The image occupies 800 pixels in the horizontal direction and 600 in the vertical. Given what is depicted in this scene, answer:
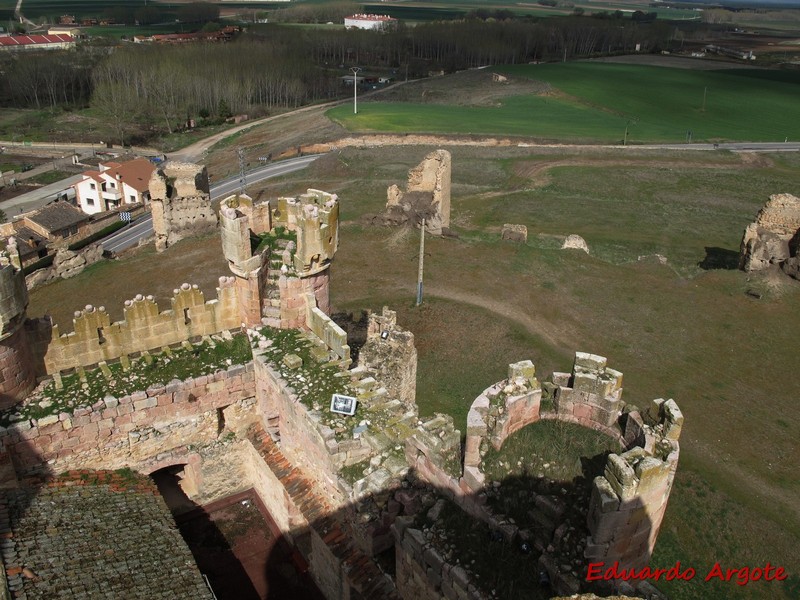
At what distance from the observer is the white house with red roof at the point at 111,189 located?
78375mm

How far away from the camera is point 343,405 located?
16.8 meters

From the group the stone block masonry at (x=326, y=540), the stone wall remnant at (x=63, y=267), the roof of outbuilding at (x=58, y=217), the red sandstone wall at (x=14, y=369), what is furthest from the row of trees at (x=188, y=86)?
the stone block masonry at (x=326, y=540)

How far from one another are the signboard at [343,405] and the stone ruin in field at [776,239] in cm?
3249

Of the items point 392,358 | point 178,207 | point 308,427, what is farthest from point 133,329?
point 178,207

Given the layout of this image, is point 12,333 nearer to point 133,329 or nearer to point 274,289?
point 133,329

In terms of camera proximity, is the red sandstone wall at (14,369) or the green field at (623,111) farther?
the green field at (623,111)

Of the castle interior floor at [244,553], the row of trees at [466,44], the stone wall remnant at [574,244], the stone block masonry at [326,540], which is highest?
the row of trees at [466,44]

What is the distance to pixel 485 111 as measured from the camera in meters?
106

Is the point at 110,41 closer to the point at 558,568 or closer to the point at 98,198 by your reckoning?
the point at 98,198

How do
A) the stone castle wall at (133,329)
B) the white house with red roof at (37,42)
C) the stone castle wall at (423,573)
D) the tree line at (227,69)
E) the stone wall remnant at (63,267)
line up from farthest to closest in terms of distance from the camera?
1. the white house with red roof at (37,42)
2. the tree line at (227,69)
3. the stone wall remnant at (63,267)
4. the stone castle wall at (133,329)
5. the stone castle wall at (423,573)

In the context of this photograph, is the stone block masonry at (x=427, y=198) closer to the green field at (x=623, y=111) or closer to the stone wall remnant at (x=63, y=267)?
the stone wall remnant at (x=63, y=267)

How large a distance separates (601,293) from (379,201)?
82.9 feet

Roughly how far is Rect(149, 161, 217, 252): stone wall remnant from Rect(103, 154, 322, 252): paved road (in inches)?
408

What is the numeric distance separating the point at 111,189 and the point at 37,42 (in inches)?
5295
